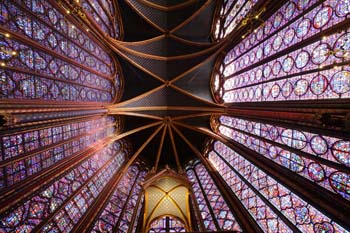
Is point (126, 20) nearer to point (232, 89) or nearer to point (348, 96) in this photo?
point (232, 89)

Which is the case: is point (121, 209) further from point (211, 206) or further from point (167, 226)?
point (211, 206)

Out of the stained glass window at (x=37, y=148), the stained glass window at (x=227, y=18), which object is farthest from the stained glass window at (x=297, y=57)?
the stained glass window at (x=37, y=148)

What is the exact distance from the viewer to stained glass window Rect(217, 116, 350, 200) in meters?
5.79

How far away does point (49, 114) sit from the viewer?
7273 mm

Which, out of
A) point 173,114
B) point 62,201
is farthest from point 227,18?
point 62,201

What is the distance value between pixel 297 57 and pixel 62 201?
9.11 metres

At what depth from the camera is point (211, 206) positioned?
34.2ft

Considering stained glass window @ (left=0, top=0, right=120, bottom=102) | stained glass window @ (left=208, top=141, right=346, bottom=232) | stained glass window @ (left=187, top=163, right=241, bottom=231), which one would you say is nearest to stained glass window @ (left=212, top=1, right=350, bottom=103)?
stained glass window @ (left=208, top=141, right=346, bottom=232)

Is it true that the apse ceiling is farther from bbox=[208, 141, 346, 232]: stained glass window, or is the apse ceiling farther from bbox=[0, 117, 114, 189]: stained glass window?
bbox=[208, 141, 346, 232]: stained glass window

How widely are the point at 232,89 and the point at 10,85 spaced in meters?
9.74

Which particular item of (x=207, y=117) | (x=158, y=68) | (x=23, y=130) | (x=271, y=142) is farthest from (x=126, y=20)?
(x=271, y=142)

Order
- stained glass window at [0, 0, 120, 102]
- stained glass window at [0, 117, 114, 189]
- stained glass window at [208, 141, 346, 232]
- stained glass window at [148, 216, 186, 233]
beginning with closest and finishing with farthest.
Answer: stained glass window at [208, 141, 346, 232]
stained glass window at [0, 117, 114, 189]
stained glass window at [0, 0, 120, 102]
stained glass window at [148, 216, 186, 233]

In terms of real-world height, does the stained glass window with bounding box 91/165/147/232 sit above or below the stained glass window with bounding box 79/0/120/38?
below

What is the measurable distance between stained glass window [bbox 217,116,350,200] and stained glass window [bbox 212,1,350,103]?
116 centimetres
